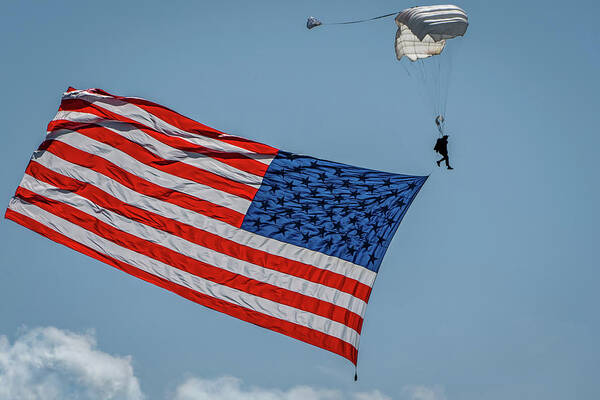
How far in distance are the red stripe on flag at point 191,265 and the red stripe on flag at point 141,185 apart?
3.19 ft

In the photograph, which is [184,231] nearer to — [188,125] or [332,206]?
[188,125]

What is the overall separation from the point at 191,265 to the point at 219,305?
101 centimetres

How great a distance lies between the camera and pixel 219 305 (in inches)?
628

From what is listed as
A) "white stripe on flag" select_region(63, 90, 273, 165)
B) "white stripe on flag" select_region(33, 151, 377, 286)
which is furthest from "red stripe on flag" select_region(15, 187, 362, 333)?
"white stripe on flag" select_region(63, 90, 273, 165)

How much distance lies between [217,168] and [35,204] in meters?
3.79

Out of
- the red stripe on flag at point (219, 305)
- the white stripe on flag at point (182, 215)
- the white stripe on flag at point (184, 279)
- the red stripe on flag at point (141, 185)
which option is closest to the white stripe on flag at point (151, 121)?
the red stripe on flag at point (141, 185)

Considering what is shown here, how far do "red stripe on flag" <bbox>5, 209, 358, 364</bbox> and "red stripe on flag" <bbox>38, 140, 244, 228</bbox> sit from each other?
5.07 ft

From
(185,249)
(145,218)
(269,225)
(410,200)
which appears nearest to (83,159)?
(145,218)

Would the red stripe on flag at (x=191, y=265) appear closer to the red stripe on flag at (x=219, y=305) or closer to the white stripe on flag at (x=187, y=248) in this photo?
the white stripe on flag at (x=187, y=248)

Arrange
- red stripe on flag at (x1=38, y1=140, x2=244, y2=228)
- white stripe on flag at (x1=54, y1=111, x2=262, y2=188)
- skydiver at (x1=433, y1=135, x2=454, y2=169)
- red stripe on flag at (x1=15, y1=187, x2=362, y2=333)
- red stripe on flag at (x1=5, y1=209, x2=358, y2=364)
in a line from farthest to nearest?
skydiver at (x1=433, y1=135, x2=454, y2=169) → white stripe on flag at (x1=54, y1=111, x2=262, y2=188) → red stripe on flag at (x1=38, y1=140, x2=244, y2=228) → red stripe on flag at (x1=15, y1=187, x2=362, y2=333) → red stripe on flag at (x1=5, y1=209, x2=358, y2=364)

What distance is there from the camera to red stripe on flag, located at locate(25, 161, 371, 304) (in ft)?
53.0

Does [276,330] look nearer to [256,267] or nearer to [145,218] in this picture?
[256,267]

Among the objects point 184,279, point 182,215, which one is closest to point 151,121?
point 182,215

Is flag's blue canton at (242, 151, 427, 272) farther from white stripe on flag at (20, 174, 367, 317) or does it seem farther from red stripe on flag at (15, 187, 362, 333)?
red stripe on flag at (15, 187, 362, 333)
